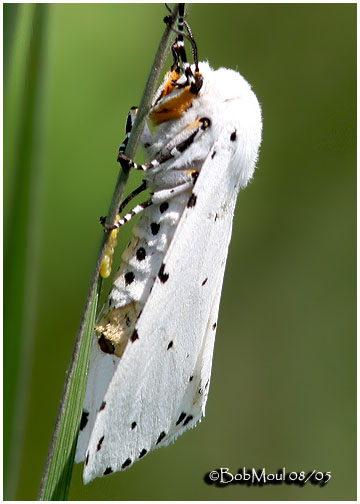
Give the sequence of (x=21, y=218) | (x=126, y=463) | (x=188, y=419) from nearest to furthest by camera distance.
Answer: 1. (x=21, y=218)
2. (x=126, y=463)
3. (x=188, y=419)

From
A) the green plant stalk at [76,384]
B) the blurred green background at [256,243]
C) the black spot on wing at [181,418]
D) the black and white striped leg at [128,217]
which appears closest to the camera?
the green plant stalk at [76,384]

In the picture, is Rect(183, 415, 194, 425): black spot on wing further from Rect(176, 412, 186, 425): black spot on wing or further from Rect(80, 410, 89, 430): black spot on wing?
Rect(80, 410, 89, 430): black spot on wing

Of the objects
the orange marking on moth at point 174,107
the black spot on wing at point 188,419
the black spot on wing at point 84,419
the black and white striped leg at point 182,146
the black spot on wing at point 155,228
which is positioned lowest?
the black spot on wing at point 188,419

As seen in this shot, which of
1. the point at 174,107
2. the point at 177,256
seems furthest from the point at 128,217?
the point at 174,107

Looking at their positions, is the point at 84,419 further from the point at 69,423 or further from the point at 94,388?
the point at 69,423

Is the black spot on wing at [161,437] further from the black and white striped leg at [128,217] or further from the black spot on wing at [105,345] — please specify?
the black and white striped leg at [128,217]

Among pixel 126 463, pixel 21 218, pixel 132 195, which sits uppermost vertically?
pixel 132 195

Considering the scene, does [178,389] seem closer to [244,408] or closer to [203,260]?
[203,260]

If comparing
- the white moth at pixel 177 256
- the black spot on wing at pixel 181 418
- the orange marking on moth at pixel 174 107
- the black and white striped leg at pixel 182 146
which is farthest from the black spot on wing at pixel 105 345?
the orange marking on moth at pixel 174 107
